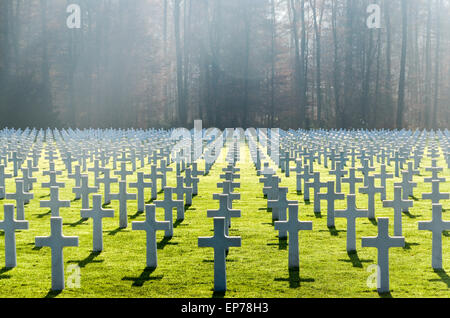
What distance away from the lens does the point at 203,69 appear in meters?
55.5

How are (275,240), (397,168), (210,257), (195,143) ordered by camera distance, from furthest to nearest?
(195,143), (397,168), (275,240), (210,257)

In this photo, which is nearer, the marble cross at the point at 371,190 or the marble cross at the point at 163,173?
the marble cross at the point at 371,190

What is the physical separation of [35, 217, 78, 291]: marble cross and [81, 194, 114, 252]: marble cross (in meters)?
1.49

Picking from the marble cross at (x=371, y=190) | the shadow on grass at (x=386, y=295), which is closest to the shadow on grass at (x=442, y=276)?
the shadow on grass at (x=386, y=295)

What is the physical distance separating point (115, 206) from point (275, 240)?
4047 millimetres

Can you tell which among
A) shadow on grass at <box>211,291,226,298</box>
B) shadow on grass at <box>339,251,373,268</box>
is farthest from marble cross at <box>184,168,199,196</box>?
shadow on grass at <box>211,291,226,298</box>

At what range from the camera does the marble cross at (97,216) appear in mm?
8328

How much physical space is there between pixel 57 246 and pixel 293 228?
2.36 meters

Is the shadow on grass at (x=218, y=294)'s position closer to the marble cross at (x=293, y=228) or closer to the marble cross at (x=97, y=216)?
the marble cross at (x=293, y=228)

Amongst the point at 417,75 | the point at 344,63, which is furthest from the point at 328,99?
the point at 417,75

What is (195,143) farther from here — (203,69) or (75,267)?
(203,69)

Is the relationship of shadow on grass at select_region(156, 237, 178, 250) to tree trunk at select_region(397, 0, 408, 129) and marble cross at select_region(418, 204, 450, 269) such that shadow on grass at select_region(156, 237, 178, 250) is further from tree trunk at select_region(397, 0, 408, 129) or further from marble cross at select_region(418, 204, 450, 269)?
tree trunk at select_region(397, 0, 408, 129)

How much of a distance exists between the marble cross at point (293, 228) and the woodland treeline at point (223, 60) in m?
41.8

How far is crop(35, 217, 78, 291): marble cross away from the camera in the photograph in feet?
22.0
